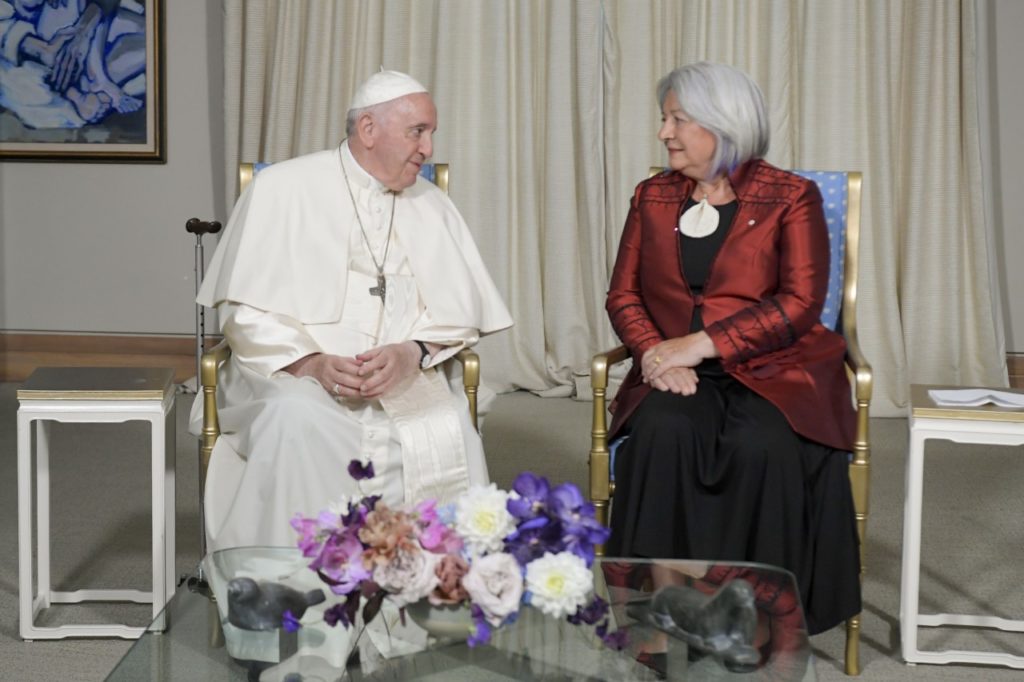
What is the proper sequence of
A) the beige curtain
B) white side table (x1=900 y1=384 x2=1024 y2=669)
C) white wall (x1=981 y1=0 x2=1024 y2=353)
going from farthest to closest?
1. white wall (x1=981 y1=0 x2=1024 y2=353)
2. the beige curtain
3. white side table (x1=900 y1=384 x2=1024 y2=669)

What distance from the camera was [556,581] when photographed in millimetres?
2250

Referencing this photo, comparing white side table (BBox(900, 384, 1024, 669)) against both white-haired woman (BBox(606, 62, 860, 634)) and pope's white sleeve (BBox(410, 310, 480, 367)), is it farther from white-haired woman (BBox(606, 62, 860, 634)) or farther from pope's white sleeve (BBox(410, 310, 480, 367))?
pope's white sleeve (BBox(410, 310, 480, 367))

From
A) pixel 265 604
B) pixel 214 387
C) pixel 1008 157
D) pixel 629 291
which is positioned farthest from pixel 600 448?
pixel 1008 157

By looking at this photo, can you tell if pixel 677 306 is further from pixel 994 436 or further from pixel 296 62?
pixel 296 62

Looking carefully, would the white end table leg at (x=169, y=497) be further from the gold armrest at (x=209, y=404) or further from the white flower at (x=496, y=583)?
the white flower at (x=496, y=583)

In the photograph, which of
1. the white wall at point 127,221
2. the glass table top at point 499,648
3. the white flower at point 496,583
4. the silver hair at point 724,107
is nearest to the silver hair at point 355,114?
the silver hair at point 724,107

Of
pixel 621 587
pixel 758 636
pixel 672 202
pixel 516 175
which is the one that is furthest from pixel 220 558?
pixel 516 175

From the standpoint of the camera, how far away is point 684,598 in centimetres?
261

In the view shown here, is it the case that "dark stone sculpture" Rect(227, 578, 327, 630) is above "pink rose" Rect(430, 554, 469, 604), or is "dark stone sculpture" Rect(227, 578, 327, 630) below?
below

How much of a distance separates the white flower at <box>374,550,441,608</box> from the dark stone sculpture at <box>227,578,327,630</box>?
1.18 ft

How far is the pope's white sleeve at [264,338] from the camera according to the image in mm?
3740

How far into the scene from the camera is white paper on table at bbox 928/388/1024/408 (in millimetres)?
3553

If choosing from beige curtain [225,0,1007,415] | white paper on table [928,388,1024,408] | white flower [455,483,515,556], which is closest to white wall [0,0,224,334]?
→ beige curtain [225,0,1007,415]

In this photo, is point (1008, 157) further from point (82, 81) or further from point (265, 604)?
point (265, 604)
